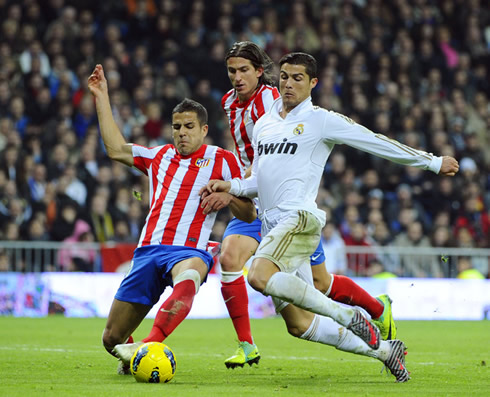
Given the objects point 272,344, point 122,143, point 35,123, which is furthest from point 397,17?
point 122,143

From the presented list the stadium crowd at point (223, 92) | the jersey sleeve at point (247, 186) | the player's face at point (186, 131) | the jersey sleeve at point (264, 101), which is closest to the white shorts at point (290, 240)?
the jersey sleeve at point (247, 186)

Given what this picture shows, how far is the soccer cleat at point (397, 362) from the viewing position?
6.01 m

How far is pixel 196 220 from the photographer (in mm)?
6641

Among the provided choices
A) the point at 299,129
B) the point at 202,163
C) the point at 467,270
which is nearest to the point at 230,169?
the point at 202,163

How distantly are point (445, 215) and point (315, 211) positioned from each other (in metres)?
9.41

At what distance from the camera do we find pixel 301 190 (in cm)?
612

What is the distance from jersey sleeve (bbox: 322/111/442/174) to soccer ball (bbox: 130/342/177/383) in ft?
5.82

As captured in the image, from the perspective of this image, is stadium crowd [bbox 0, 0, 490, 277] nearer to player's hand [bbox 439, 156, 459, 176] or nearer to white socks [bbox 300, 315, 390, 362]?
white socks [bbox 300, 315, 390, 362]

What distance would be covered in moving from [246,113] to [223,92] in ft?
33.0

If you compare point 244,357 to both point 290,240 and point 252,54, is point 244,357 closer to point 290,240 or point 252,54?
point 290,240

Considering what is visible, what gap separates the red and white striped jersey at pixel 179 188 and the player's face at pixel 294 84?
0.82 m

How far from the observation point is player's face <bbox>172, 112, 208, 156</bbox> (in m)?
6.72

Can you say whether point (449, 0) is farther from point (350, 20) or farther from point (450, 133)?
point (450, 133)

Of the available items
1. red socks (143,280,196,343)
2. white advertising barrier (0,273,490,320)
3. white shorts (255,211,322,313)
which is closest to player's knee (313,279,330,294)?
white shorts (255,211,322,313)
